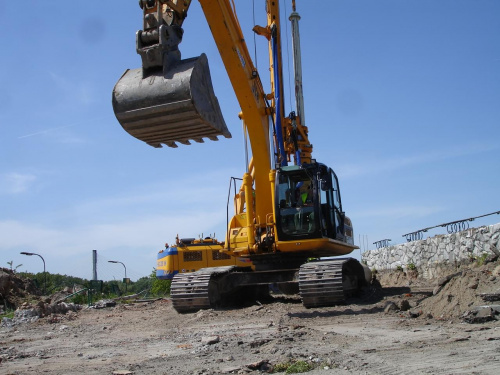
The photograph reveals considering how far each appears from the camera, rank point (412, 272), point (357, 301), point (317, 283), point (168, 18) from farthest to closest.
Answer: point (412, 272), point (357, 301), point (317, 283), point (168, 18)

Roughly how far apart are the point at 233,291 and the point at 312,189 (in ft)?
10.2

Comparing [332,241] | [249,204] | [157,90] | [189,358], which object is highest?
[157,90]

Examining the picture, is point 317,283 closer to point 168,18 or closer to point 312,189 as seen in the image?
point 312,189

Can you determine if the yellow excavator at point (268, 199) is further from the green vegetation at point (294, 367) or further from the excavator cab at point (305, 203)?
the green vegetation at point (294, 367)

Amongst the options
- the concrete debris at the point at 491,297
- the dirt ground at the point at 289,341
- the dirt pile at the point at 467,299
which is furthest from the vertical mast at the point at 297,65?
the concrete debris at the point at 491,297

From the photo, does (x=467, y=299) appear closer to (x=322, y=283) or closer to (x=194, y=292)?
(x=322, y=283)

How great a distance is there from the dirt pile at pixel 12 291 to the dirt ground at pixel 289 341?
364 inches

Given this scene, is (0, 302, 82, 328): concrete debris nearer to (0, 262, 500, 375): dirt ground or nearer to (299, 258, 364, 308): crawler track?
(0, 262, 500, 375): dirt ground

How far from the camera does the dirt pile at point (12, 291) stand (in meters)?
19.0

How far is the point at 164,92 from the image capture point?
665cm

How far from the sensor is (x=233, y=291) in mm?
12258

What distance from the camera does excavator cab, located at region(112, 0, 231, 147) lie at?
6.63m

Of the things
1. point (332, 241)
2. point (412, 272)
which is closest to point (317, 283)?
point (332, 241)

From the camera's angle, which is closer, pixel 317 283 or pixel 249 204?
pixel 317 283
